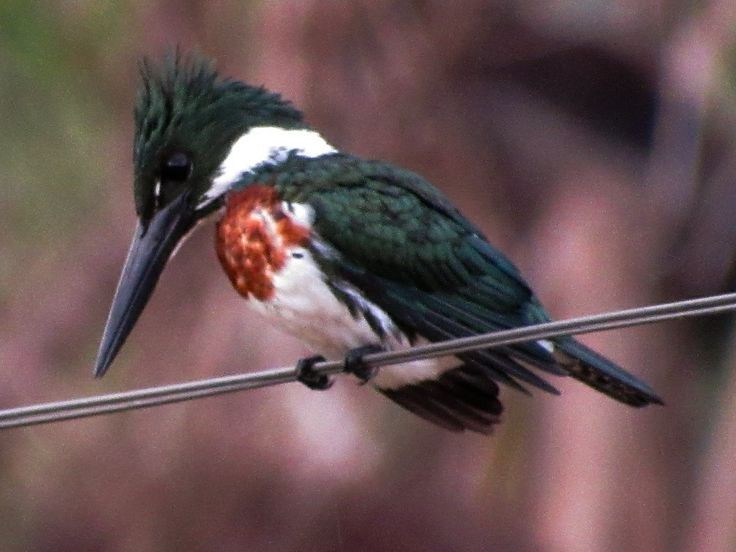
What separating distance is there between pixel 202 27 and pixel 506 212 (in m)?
1.27

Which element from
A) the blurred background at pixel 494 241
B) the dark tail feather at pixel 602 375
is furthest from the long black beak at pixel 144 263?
the blurred background at pixel 494 241

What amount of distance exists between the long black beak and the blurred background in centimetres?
211

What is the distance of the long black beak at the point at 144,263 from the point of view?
3.64 m

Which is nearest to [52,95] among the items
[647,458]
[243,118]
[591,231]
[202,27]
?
[202,27]

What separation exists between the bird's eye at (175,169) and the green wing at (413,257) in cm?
21

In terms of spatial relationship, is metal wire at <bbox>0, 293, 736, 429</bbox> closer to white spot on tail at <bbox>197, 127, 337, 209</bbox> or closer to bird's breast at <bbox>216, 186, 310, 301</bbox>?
bird's breast at <bbox>216, 186, 310, 301</bbox>

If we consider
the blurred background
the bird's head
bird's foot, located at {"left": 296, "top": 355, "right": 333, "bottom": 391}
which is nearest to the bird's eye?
the bird's head

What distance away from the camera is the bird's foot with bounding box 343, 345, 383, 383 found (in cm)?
334

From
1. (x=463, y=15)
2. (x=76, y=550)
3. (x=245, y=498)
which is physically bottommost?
(x=76, y=550)

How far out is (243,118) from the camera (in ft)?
12.5

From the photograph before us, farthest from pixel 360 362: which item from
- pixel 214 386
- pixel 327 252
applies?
pixel 214 386

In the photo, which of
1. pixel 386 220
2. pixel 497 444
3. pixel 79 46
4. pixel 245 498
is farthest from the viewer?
pixel 79 46

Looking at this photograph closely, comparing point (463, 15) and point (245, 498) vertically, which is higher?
point (463, 15)

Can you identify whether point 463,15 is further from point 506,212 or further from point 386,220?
point 386,220
